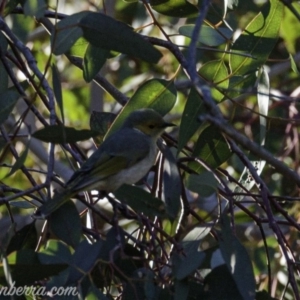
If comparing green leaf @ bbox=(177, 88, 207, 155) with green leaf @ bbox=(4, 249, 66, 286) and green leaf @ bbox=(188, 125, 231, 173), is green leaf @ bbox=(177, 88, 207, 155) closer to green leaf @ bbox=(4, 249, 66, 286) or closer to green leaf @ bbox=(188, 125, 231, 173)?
green leaf @ bbox=(188, 125, 231, 173)

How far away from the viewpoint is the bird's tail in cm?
190

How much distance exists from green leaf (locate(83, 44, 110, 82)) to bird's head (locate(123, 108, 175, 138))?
7.3 inches

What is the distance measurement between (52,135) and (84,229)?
0.29 meters

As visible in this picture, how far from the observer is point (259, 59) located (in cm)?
242

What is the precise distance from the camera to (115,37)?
2061 millimetres

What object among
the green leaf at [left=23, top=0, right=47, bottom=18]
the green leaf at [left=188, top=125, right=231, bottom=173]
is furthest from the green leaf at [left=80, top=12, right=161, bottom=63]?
the green leaf at [left=188, top=125, right=231, bottom=173]

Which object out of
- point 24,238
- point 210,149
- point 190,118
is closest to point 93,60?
point 190,118

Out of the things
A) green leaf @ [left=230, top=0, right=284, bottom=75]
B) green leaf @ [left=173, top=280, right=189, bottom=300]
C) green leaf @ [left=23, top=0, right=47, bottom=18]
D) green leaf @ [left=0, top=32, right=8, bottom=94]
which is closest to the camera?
green leaf @ [left=173, top=280, right=189, bottom=300]

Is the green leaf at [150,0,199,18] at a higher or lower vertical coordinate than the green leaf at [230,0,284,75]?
higher

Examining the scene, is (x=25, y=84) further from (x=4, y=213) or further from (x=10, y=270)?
(x=4, y=213)

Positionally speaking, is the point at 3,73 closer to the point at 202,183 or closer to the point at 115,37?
the point at 115,37

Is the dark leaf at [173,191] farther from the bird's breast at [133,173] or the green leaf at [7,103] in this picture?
the green leaf at [7,103]

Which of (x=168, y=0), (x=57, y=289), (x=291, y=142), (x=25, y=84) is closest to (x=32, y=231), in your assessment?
(x=57, y=289)

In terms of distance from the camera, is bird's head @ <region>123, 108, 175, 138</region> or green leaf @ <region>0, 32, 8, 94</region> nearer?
green leaf @ <region>0, 32, 8, 94</region>
